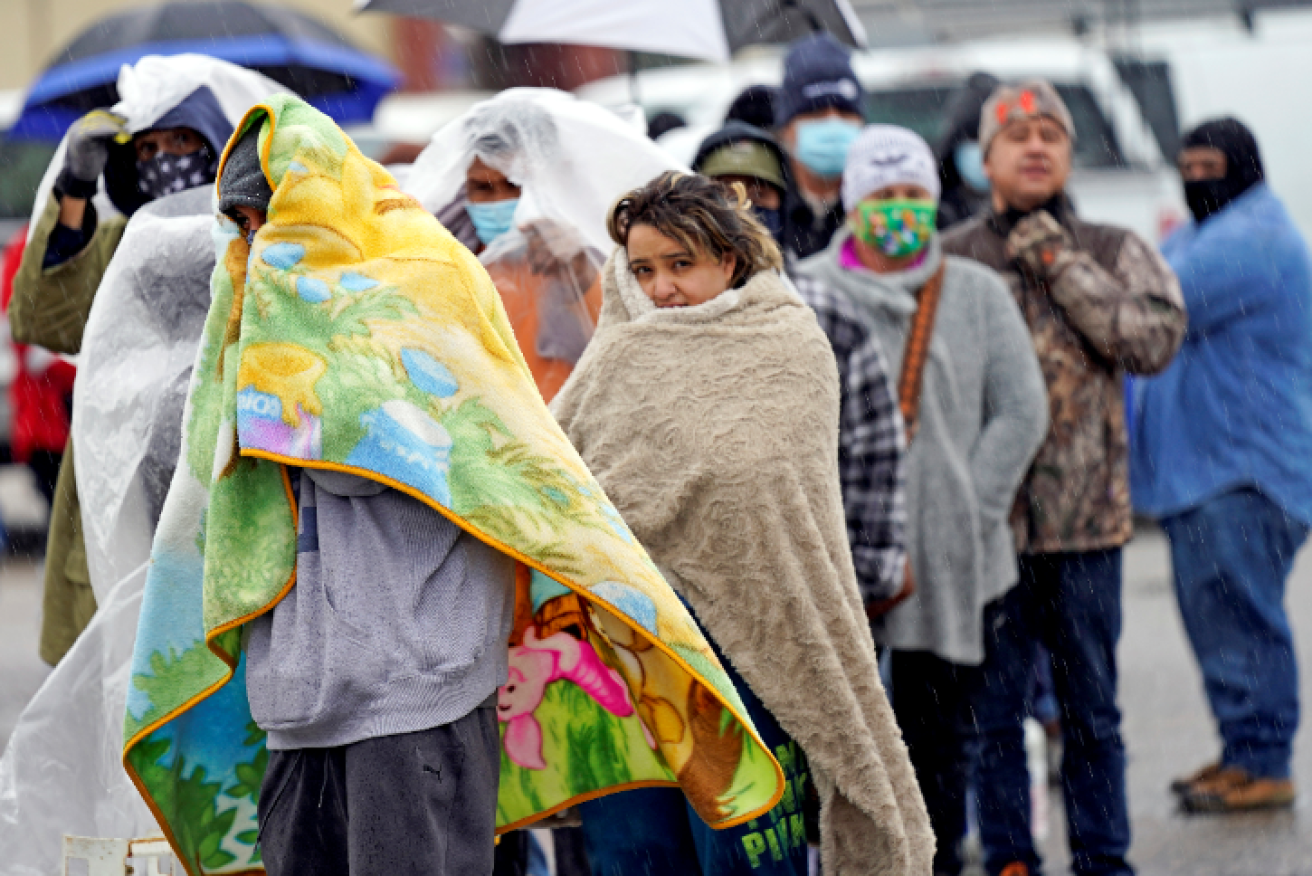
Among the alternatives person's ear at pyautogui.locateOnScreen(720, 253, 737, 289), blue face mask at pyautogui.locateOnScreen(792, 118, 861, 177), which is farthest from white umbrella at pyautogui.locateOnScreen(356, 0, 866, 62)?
person's ear at pyautogui.locateOnScreen(720, 253, 737, 289)

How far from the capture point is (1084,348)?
17.3ft

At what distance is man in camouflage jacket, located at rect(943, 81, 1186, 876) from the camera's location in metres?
5.04

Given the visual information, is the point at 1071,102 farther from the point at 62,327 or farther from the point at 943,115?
the point at 62,327

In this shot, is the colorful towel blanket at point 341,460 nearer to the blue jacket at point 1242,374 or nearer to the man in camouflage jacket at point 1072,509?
the man in camouflage jacket at point 1072,509

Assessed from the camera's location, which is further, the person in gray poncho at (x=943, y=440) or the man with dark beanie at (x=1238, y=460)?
the man with dark beanie at (x=1238, y=460)

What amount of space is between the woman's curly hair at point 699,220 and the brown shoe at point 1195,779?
303 cm

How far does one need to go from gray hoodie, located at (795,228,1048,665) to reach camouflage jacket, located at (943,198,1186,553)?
183mm

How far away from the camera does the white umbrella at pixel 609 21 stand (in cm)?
643

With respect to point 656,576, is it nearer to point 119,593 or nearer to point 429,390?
point 429,390

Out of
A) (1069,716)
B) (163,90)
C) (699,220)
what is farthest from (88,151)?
(1069,716)

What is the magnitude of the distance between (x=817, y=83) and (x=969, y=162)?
4.11ft

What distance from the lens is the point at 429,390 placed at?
10.3 feet

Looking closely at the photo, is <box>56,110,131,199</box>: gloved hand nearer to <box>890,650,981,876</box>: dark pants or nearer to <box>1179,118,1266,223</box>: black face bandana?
<box>890,650,981,876</box>: dark pants

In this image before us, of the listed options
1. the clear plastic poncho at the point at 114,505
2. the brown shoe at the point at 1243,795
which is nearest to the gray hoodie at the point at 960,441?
the brown shoe at the point at 1243,795
